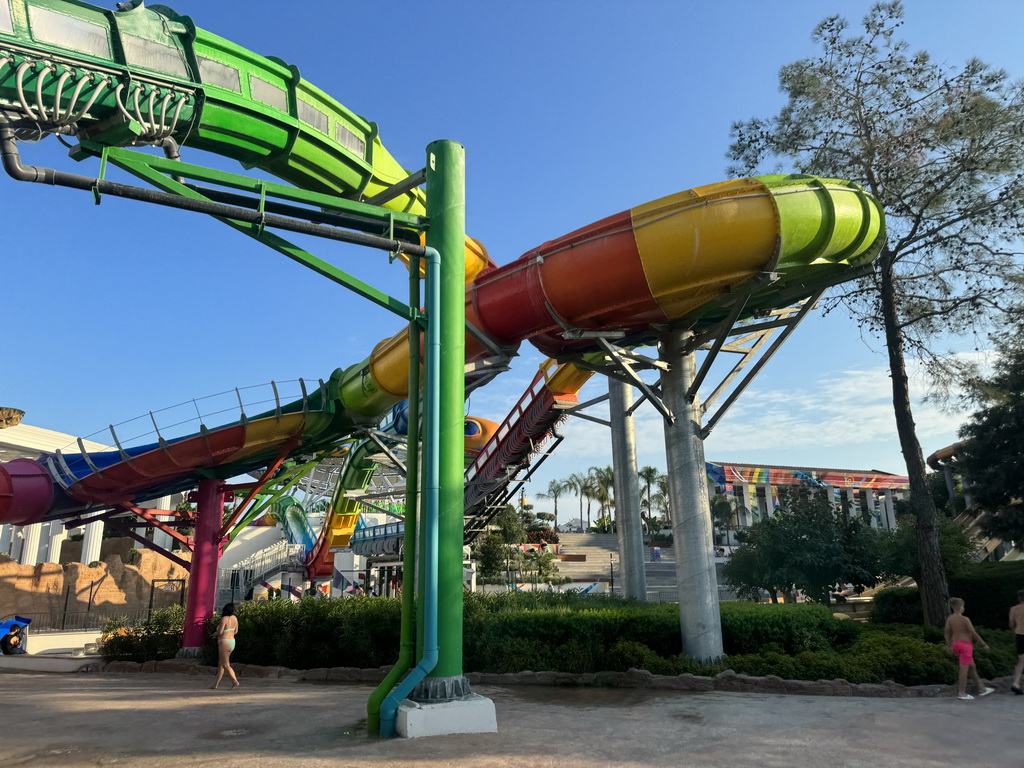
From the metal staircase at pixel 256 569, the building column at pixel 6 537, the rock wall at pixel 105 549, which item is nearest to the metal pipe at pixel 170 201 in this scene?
the metal staircase at pixel 256 569

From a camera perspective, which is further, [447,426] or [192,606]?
[192,606]

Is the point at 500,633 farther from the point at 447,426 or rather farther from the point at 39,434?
the point at 39,434

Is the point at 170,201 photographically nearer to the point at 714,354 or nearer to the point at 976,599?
the point at 714,354

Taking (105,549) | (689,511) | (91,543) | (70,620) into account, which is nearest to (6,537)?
(105,549)

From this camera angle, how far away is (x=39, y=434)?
120 feet

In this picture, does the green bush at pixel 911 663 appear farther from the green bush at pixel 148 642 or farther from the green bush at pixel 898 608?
the green bush at pixel 148 642

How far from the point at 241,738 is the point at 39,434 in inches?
1457

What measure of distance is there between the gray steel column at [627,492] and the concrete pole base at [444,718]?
10.9 meters

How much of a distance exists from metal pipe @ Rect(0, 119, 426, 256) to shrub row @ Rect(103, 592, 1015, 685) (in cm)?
760

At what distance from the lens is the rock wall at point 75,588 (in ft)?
110

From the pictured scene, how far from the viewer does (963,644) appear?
9.59 metres

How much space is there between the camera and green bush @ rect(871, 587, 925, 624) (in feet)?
57.3

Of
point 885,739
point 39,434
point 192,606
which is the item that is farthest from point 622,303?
point 39,434

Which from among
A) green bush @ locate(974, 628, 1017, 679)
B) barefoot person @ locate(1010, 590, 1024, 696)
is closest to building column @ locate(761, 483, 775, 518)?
green bush @ locate(974, 628, 1017, 679)
